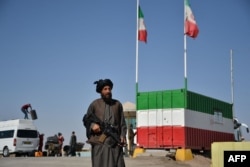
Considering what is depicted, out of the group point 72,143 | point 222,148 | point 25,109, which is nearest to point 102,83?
point 222,148

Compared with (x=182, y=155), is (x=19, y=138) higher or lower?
higher

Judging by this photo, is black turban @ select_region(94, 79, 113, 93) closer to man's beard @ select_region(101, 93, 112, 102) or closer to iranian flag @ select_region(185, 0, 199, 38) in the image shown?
man's beard @ select_region(101, 93, 112, 102)

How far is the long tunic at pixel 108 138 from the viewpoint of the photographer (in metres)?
5.10

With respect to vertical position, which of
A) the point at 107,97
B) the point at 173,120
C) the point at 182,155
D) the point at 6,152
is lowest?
the point at 6,152

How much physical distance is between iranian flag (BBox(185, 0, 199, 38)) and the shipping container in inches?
129

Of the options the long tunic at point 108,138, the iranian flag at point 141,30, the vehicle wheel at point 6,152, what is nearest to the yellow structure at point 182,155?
the iranian flag at point 141,30

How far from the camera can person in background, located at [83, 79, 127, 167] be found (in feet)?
16.8

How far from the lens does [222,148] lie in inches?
165

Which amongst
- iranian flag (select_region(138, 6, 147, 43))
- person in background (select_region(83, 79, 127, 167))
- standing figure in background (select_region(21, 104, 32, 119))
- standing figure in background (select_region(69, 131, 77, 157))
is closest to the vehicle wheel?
standing figure in background (select_region(21, 104, 32, 119))

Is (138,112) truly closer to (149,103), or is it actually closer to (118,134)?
(149,103)

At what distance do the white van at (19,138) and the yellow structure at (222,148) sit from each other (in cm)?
2422

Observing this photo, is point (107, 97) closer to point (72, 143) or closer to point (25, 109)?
point (72, 143)

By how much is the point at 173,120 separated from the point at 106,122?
1368 centimetres

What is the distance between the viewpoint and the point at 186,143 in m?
18.4
